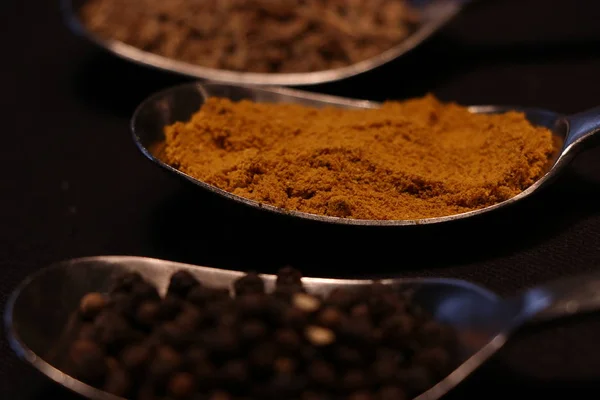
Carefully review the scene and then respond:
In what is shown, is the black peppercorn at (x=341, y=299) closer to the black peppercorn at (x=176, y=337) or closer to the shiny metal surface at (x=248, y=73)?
the black peppercorn at (x=176, y=337)

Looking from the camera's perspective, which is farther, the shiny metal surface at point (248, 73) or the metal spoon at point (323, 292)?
the shiny metal surface at point (248, 73)

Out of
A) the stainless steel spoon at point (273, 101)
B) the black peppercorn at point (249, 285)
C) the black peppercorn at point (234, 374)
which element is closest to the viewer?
the black peppercorn at point (234, 374)

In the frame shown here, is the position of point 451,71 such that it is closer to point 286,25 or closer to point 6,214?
point 286,25

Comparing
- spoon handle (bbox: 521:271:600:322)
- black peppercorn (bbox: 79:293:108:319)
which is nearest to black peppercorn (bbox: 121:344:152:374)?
black peppercorn (bbox: 79:293:108:319)

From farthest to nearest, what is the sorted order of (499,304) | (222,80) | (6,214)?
(222,80) < (6,214) < (499,304)

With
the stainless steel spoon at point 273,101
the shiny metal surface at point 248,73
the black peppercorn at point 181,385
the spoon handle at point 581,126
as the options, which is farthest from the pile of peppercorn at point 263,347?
the shiny metal surface at point 248,73

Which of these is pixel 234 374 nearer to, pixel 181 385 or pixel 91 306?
pixel 181 385

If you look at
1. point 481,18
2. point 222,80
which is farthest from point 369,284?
point 481,18

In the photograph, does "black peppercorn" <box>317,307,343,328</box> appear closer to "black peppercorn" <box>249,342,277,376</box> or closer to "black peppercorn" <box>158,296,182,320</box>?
"black peppercorn" <box>249,342,277,376</box>
